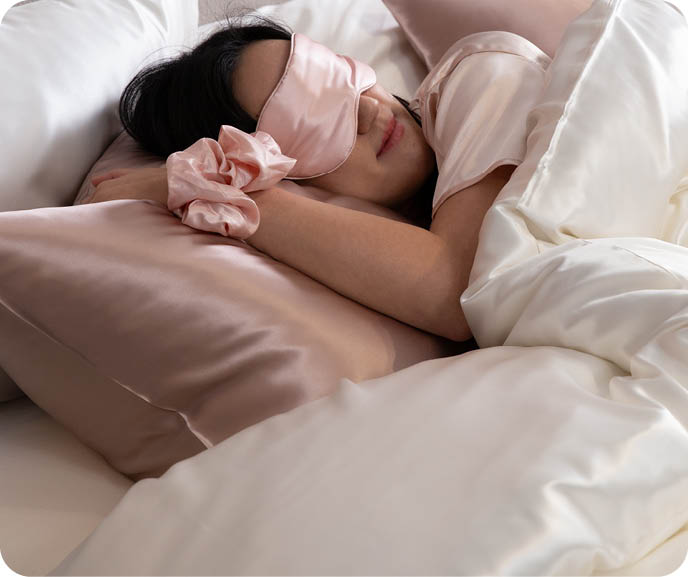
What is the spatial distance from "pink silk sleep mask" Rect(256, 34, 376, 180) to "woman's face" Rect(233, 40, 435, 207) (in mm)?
20

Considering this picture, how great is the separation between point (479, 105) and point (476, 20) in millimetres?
386

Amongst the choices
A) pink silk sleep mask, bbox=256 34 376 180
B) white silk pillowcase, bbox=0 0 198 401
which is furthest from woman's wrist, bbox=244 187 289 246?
white silk pillowcase, bbox=0 0 198 401

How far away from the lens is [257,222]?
924mm

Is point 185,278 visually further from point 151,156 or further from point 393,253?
point 151,156

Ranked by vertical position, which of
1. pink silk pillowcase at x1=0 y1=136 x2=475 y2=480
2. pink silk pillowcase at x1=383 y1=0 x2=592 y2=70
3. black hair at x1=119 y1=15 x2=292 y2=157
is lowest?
pink silk pillowcase at x1=0 y1=136 x2=475 y2=480

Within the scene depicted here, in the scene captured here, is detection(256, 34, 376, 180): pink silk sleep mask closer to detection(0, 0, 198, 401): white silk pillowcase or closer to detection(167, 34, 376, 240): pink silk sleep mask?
detection(167, 34, 376, 240): pink silk sleep mask

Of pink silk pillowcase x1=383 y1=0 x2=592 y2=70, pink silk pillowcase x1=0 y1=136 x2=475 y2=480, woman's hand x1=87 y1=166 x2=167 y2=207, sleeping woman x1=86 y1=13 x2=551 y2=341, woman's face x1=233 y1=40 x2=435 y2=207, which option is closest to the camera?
pink silk pillowcase x1=0 y1=136 x2=475 y2=480

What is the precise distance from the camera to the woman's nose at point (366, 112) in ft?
3.64

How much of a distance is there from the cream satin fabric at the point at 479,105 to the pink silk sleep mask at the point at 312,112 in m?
0.11

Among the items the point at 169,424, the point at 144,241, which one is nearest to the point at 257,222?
the point at 144,241

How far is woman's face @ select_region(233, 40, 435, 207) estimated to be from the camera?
3.61 ft

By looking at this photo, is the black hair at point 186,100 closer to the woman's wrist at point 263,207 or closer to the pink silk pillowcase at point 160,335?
the woman's wrist at point 263,207

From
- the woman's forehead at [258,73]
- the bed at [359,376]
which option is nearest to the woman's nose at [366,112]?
the woman's forehead at [258,73]

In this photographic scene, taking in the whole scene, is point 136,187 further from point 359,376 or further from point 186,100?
point 359,376
